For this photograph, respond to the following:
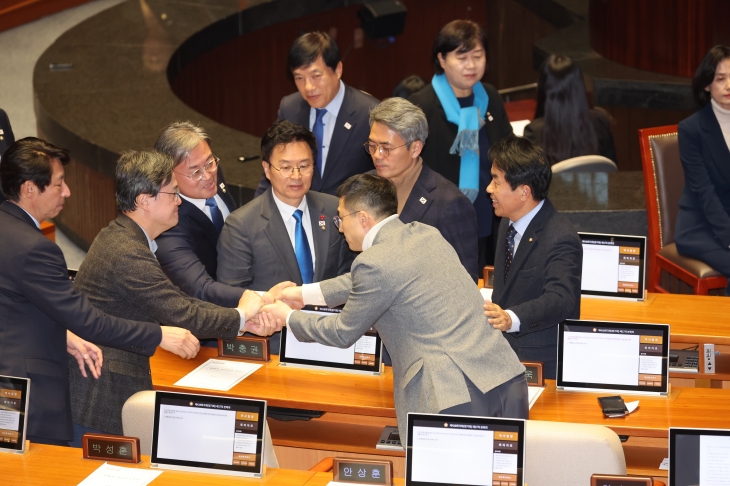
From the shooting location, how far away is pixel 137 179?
360cm

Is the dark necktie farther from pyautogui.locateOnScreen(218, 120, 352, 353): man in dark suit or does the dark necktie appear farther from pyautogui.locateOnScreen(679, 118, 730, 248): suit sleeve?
pyautogui.locateOnScreen(679, 118, 730, 248): suit sleeve

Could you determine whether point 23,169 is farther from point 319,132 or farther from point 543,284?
point 543,284

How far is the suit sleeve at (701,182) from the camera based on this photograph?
499cm

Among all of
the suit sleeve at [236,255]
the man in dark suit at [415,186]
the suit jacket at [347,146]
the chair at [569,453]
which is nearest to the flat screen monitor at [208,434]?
the chair at [569,453]

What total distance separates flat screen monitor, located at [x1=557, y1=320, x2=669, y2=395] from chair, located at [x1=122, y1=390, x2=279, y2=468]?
1131mm

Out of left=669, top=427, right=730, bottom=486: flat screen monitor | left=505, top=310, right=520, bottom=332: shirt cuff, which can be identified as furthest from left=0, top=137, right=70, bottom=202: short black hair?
left=669, top=427, right=730, bottom=486: flat screen monitor

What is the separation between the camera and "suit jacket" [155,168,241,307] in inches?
159

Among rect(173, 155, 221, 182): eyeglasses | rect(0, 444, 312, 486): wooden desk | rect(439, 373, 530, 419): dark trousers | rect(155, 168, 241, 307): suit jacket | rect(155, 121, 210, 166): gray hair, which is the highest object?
rect(155, 121, 210, 166): gray hair

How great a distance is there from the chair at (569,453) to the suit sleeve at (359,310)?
1.93 feet

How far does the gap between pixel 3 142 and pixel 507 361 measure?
110 inches

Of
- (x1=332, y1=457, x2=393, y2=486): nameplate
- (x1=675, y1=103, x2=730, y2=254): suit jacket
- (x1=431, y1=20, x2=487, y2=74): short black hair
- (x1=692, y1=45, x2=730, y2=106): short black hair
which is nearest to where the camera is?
(x1=332, y1=457, x2=393, y2=486): nameplate

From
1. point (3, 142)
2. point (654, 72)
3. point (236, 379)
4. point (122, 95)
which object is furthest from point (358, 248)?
point (654, 72)

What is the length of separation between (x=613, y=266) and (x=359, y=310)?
167cm

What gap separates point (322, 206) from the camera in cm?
423
